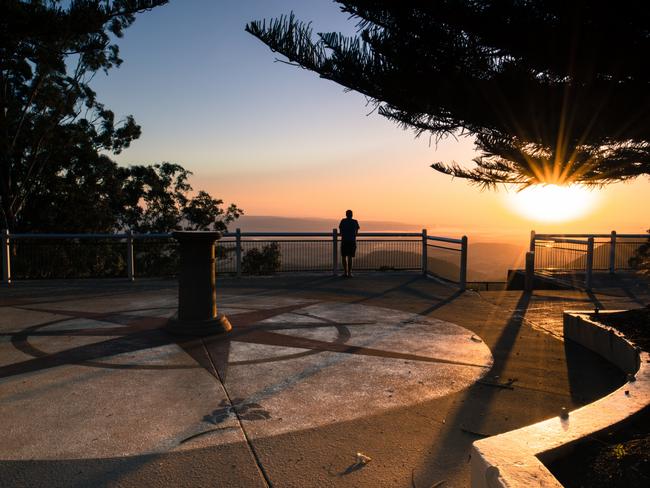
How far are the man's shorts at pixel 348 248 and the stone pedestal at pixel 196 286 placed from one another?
6321mm

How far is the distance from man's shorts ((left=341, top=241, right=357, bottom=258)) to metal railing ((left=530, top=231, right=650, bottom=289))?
4514 millimetres

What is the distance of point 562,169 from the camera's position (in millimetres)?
5652

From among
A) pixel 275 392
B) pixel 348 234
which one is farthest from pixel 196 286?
pixel 348 234

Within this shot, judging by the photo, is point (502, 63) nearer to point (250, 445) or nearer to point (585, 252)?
point (250, 445)

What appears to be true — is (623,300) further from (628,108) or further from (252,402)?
(252,402)

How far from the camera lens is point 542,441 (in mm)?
2598

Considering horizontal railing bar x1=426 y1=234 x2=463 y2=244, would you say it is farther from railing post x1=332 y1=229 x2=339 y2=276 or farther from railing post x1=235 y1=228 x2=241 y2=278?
railing post x1=235 y1=228 x2=241 y2=278

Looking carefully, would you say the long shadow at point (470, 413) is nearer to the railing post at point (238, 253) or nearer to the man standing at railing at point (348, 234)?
the man standing at railing at point (348, 234)

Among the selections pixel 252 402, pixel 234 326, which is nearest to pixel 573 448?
pixel 252 402

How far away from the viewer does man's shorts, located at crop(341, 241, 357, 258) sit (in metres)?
12.4

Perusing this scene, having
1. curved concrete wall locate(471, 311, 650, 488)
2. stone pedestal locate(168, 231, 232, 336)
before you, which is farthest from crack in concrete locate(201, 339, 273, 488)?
stone pedestal locate(168, 231, 232, 336)

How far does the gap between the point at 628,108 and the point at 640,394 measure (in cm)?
225

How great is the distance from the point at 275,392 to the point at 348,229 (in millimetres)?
8394

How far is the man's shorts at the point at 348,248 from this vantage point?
12446mm
